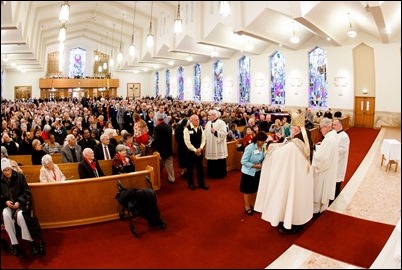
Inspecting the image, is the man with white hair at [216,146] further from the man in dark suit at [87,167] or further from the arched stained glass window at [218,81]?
the arched stained glass window at [218,81]

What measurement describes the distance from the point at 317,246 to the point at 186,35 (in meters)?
12.2

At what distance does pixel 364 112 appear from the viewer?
580 inches

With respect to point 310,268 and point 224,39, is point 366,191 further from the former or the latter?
point 224,39

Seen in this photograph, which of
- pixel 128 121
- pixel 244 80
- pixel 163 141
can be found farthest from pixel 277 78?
pixel 163 141

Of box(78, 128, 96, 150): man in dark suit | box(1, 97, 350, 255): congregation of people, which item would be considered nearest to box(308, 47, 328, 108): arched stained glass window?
box(1, 97, 350, 255): congregation of people

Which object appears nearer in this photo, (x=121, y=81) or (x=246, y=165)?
(x=246, y=165)

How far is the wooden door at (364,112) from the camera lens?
1450 cm

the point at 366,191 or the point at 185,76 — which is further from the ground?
the point at 185,76

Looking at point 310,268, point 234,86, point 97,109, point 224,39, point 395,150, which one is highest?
point 224,39

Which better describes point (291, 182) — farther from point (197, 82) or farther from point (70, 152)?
point (197, 82)

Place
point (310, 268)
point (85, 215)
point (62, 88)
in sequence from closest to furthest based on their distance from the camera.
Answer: point (310, 268), point (85, 215), point (62, 88)

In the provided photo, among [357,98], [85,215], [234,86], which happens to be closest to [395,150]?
[85,215]

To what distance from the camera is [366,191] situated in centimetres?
532

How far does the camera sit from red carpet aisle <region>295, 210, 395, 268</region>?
10.7 ft
